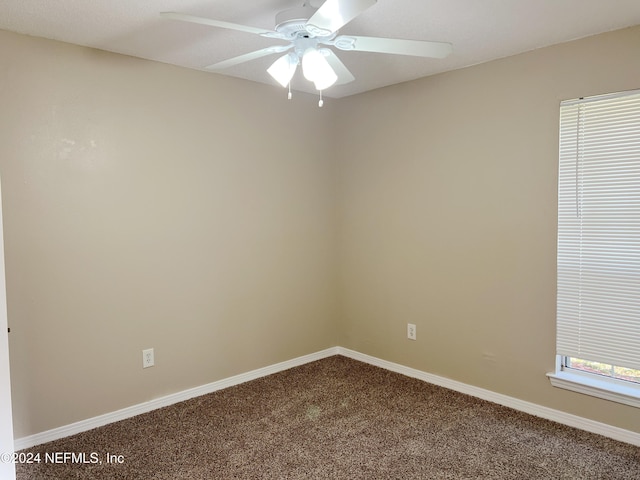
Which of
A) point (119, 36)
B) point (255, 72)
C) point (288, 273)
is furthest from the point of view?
point (288, 273)

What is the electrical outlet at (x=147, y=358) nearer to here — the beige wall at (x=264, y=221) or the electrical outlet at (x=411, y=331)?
the beige wall at (x=264, y=221)

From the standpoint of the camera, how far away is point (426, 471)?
2.21m

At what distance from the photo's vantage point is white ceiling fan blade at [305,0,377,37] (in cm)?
146

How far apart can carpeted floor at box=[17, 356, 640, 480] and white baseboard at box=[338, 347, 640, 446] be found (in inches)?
2.5

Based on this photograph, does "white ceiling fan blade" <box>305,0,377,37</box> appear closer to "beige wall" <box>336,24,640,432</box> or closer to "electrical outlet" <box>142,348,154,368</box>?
"beige wall" <box>336,24,640,432</box>

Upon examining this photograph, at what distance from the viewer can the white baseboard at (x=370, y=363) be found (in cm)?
247

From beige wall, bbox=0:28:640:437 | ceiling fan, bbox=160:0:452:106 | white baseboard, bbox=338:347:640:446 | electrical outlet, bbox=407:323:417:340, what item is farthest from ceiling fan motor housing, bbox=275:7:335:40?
white baseboard, bbox=338:347:640:446

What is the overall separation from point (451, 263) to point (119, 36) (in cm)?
241

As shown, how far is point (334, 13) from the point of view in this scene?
5.04ft

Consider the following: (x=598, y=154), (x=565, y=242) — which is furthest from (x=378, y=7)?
(x=565, y=242)

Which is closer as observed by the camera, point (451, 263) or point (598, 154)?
point (598, 154)

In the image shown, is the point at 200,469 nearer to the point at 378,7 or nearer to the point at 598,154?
the point at 378,7

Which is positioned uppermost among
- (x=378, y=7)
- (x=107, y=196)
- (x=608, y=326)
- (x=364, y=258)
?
(x=378, y=7)

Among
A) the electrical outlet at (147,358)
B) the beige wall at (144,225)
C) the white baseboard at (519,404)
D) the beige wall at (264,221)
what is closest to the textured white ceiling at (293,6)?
the beige wall at (264,221)
